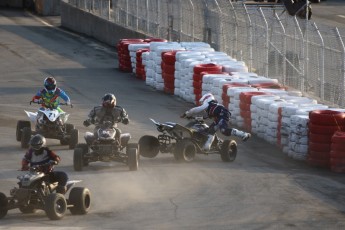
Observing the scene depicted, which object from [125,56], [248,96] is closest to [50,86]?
[248,96]

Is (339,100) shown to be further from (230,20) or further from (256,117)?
(230,20)

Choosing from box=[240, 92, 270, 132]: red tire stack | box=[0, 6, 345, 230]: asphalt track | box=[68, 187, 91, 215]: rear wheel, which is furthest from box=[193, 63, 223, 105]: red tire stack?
box=[68, 187, 91, 215]: rear wheel

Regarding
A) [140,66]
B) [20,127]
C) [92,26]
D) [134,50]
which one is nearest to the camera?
[20,127]

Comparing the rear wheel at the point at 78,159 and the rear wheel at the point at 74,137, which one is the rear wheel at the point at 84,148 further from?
the rear wheel at the point at 74,137

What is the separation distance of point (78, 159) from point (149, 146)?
1959mm

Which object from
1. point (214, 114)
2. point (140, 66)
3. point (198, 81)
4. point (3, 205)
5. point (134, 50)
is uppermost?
point (214, 114)

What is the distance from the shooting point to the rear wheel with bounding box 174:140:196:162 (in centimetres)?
2262

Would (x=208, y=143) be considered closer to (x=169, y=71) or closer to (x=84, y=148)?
(x=84, y=148)

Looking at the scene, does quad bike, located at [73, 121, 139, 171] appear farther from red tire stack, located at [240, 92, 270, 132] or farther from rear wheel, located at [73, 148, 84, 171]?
red tire stack, located at [240, 92, 270, 132]

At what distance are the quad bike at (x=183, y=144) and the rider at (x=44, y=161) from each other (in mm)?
4848

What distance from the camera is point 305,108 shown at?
2500 cm

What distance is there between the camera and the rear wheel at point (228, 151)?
23.0m

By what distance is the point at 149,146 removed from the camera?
22953 millimetres

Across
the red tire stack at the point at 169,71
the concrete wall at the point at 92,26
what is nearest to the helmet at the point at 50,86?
the red tire stack at the point at 169,71
